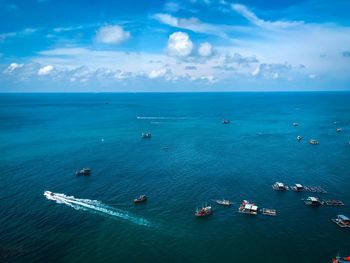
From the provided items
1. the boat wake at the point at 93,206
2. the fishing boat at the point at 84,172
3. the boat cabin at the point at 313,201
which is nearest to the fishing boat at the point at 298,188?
the boat cabin at the point at 313,201

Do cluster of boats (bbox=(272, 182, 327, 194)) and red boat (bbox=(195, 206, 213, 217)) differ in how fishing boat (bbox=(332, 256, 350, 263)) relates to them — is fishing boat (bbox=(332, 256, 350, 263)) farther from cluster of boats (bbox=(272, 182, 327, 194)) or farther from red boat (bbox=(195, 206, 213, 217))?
cluster of boats (bbox=(272, 182, 327, 194))

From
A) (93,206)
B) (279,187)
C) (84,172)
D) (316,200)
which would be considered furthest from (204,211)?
(84,172)

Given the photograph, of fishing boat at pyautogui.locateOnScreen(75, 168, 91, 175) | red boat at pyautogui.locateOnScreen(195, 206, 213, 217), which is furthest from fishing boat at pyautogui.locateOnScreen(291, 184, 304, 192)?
fishing boat at pyautogui.locateOnScreen(75, 168, 91, 175)

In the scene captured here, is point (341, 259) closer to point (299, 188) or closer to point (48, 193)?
point (299, 188)

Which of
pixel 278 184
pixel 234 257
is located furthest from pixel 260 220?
pixel 278 184

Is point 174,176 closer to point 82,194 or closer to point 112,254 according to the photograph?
point 82,194

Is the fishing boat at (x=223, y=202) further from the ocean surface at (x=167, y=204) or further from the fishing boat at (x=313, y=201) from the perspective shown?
the fishing boat at (x=313, y=201)
